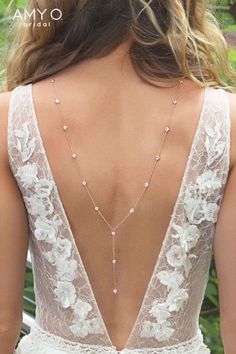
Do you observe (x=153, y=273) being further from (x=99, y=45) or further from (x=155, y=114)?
(x=99, y=45)

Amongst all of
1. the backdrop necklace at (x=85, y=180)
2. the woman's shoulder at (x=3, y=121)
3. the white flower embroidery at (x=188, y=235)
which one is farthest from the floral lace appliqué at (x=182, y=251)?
the woman's shoulder at (x=3, y=121)

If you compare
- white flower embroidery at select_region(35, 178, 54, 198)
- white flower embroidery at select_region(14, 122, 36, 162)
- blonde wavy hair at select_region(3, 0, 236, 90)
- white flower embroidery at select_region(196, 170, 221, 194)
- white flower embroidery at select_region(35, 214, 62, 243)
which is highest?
blonde wavy hair at select_region(3, 0, 236, 90)

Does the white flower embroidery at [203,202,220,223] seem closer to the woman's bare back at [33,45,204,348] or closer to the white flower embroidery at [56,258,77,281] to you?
the woman's bare back at [33,45,204,348]

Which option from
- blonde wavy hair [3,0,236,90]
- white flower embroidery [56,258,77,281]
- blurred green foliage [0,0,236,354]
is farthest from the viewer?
blurred green foliage [0,0,236,354]

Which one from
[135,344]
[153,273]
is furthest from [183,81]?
[135,344]

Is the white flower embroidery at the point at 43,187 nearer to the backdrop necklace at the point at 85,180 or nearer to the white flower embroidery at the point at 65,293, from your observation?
the backdrop necklace at the point at 85,180

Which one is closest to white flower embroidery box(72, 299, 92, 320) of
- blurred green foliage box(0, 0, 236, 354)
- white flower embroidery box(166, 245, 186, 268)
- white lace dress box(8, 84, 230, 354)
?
white lace dress box(8, 84, 230, 354)

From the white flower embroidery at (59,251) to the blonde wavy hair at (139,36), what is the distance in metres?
0.40

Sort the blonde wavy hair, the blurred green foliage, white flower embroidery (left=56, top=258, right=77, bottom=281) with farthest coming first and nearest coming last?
1. the blurred green foliage
2. white flower embroidery (left=56, top=258, right=77, bottom=281)
3. the blonde wavy hair

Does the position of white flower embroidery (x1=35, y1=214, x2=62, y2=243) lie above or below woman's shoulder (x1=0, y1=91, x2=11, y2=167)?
below

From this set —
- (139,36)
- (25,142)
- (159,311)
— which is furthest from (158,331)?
(139,36)

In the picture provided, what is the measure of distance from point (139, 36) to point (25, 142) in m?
0.37

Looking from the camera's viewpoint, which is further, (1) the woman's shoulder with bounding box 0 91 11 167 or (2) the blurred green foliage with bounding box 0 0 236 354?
(2) the blurred green foliage with bounding box 0 0 236 354

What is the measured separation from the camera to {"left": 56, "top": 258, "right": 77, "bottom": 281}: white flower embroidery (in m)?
2.72
